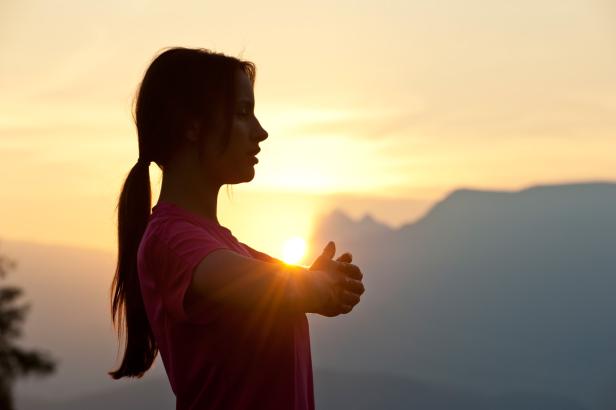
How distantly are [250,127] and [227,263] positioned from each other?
0.70 metres

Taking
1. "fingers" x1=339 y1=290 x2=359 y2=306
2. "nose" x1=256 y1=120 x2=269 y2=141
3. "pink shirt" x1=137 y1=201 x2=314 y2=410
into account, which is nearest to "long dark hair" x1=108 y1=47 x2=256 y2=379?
"nose" x1=256 y1=120 x2=269 y2=141

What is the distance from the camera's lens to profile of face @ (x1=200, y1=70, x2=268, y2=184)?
368 centimetres

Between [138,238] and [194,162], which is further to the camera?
[138,238]

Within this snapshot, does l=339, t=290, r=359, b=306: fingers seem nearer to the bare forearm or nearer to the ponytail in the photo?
the bare forearm

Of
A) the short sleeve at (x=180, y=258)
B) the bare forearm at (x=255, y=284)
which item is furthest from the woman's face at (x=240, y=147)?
the bare forearm at (x=255, y=284)

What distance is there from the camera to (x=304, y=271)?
3.27 metres

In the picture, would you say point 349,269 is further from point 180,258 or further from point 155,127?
point 155,127

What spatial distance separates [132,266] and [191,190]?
47cm

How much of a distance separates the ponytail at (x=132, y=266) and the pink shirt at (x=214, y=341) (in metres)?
0.38

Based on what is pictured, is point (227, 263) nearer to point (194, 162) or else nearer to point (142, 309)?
point (194, 162)

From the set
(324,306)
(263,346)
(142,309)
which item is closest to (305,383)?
(263,346)

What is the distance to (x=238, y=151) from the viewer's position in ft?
12.1

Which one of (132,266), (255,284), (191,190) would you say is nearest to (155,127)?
(191,190)

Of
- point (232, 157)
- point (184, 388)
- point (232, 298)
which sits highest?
point (232, 157)
